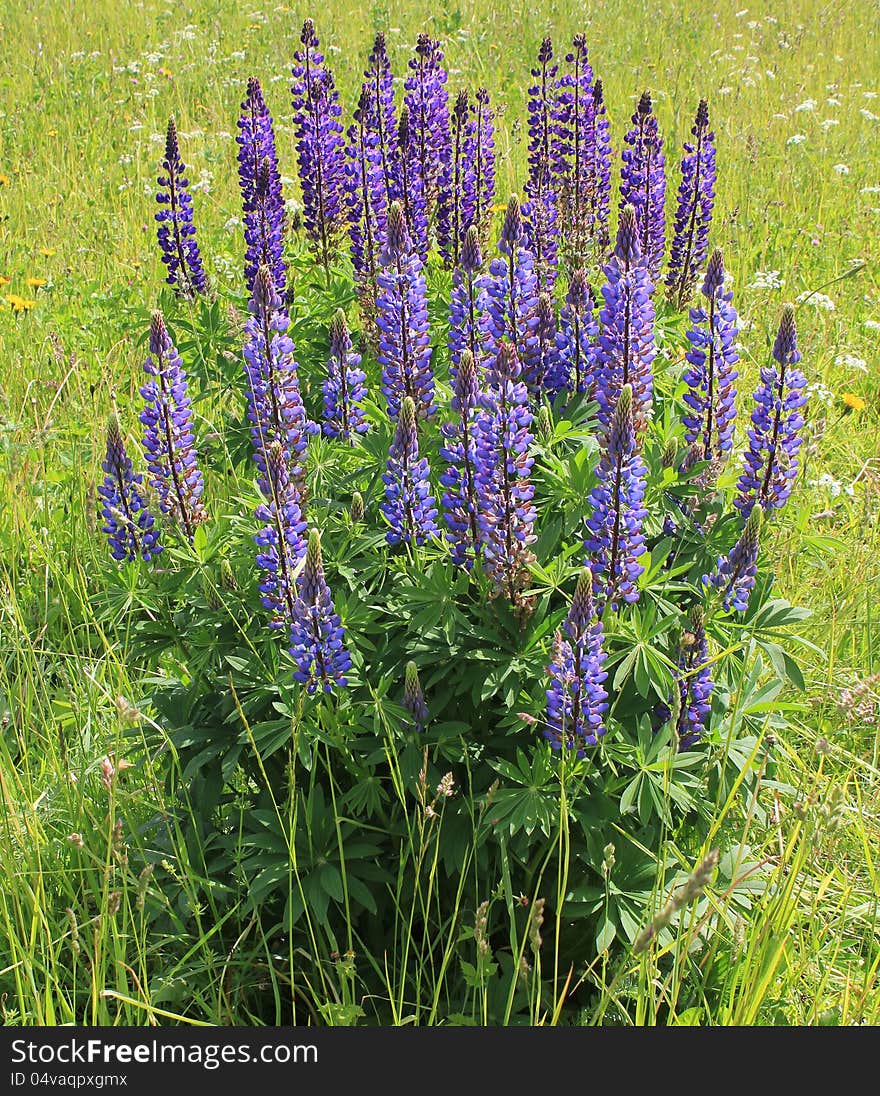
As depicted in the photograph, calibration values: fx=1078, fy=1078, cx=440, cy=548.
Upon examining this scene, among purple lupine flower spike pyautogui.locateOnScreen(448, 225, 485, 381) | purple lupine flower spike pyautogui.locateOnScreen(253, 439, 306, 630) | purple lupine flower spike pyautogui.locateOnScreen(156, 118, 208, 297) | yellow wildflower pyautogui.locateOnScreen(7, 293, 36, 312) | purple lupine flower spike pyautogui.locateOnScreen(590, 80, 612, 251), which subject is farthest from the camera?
yellow wildflower pyautogui.locateOnScreen(7, 293, 36, 312)

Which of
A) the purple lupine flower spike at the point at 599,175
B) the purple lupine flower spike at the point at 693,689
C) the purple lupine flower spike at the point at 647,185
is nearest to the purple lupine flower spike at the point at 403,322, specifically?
the purple lupine flower spike at the point at 693,689

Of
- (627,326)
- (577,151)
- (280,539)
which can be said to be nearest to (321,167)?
(577,151)

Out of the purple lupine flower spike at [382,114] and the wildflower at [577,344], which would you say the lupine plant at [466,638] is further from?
the purple lupine flower spike at [382,114]

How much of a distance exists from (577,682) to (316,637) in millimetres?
532

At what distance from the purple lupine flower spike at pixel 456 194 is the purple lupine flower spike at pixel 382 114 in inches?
7.8

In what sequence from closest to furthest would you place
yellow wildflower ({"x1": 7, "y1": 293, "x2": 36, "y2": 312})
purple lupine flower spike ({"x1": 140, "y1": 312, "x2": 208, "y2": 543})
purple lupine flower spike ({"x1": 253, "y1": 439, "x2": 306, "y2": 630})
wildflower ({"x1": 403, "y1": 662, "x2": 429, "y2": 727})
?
1. wildflower ({"x1": 403, "y1": 662, "x2": 429, "y2": 727})
2. purple lupine flower spike ({"x1": 253, "y1": 439, "x2": 306, "y2": 630})
3. purple lupine flower spike ({"x1": 140, "y1": 312, "x2": 208, "y2": 543})
4. yellow wildflower ({"x1": 7, "y1": 293, "x2": 36, "y2": 312})

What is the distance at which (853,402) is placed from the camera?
427cm

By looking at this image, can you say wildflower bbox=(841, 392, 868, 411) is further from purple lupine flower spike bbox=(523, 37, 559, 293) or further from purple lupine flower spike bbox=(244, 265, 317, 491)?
purple lupine flower spike bbox=(244, 265, 317, 491)

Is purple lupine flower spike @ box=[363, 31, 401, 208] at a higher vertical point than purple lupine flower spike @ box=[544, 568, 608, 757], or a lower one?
higher

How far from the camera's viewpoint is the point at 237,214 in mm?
6043

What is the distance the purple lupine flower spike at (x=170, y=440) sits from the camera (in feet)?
8.38

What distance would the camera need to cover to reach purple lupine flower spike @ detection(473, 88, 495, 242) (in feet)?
12.6

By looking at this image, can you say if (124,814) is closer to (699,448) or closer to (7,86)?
(699,448)

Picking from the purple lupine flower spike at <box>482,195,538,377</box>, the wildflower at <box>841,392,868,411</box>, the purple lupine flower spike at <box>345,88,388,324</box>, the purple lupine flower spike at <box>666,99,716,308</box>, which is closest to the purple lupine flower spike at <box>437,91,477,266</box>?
the purple lupine flower spike at <box>345,88,388,324</box>
